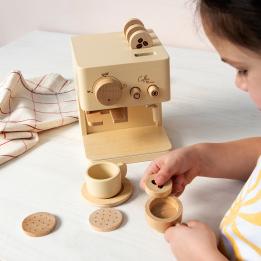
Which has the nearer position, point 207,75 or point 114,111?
point 114,111

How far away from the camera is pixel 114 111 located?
0.79 metres

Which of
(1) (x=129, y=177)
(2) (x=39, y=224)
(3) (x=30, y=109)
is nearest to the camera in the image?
(2) (x=39, y=224)

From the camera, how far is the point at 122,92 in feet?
2.43

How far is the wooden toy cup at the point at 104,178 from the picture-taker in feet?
2.24

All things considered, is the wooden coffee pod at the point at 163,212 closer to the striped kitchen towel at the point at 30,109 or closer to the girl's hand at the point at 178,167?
the girl's hand at the point at 178,167

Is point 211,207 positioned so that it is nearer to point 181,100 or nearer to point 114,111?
point 114,111

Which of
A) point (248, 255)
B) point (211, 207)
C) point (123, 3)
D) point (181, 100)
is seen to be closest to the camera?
point (248, 255)

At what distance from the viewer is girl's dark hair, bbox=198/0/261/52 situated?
47cm

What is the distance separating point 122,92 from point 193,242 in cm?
27

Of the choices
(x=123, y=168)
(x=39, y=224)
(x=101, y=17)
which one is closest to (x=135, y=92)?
(x=123, y=168)

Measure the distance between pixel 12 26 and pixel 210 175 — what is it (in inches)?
40.4

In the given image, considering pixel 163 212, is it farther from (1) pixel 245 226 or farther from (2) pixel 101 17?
(2) pixel 101 17

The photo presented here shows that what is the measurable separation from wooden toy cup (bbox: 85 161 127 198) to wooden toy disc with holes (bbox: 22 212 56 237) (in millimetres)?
75

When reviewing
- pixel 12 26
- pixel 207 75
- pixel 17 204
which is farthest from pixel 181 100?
pixel 12 26
